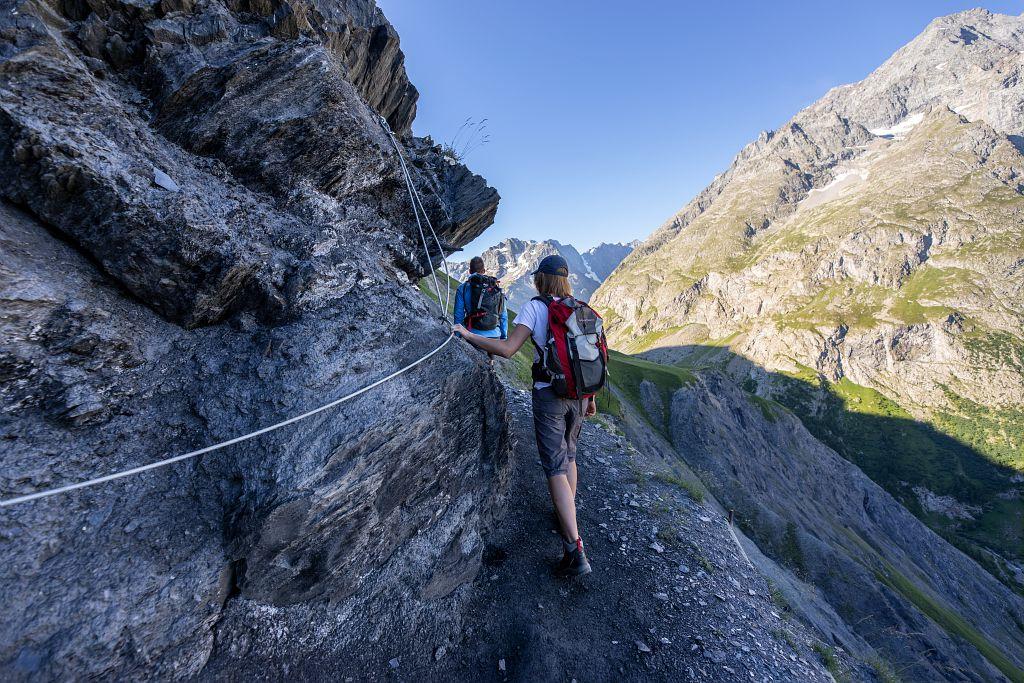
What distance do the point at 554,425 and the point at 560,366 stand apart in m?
1.15

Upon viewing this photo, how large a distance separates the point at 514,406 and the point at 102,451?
39.2ft

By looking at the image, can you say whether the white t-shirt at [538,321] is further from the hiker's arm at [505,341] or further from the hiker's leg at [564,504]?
the hiker's leg at [564,504]

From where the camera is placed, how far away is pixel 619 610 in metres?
7.91

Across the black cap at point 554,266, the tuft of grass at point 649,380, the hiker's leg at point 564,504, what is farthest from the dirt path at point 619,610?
the tuft of grass at point 649,380

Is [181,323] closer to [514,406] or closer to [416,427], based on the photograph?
[416,427]

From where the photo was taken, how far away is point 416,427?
25.1 ft

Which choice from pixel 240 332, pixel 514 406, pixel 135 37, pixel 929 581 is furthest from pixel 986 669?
pixel 135 37

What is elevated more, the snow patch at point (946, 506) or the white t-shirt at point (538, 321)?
the white t-shirt at point (538, 321)

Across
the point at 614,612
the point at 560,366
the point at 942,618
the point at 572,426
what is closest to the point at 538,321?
the point at 560,366

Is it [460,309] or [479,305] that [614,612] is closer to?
[479,305]

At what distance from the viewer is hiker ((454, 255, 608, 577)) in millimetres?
7359

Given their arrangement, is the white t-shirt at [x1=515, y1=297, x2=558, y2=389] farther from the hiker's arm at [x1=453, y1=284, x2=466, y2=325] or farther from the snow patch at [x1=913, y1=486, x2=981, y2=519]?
the snow patch at [x1=913, y1=486, x2=981, y2=519]

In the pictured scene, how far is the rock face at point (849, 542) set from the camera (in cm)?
5012

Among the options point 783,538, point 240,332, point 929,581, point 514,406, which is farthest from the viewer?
point 929,581
